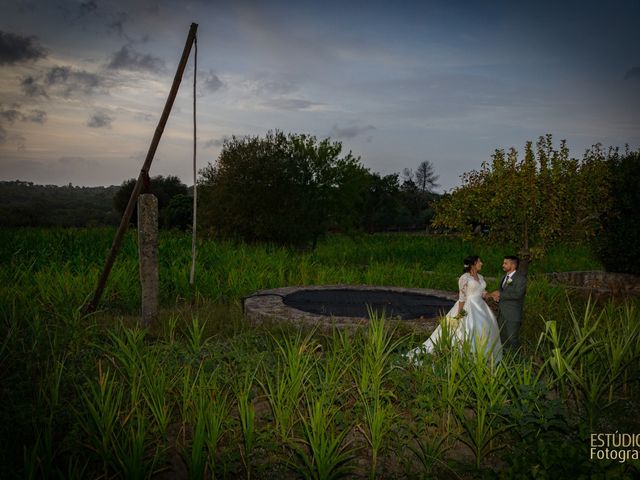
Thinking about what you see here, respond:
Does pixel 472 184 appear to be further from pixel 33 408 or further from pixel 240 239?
pixel 33 408

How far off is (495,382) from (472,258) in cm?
292

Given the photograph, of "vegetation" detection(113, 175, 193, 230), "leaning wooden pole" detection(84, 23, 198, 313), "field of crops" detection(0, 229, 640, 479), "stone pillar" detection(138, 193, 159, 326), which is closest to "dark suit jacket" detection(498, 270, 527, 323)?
"field of crops" detection(0, 229, 640, 479)

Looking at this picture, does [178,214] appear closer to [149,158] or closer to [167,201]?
[167,201]

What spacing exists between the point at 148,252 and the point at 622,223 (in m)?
12.9

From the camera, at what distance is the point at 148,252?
809 cm

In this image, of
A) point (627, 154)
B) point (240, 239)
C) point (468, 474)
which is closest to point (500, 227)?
point (627, 154)

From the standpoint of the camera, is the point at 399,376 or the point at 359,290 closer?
the point at 399,376

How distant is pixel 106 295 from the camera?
33.2 ft

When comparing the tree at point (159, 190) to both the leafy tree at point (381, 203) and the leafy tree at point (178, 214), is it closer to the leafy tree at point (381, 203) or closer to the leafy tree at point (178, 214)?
the leafy tree at point (178, 214)

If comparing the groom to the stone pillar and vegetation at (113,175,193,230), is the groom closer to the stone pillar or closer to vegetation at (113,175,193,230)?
the stone pillar

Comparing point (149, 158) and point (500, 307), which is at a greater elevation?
point (149, 158)

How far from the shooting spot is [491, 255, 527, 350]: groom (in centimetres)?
717

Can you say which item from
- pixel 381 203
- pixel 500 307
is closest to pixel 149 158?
pixel 500 307

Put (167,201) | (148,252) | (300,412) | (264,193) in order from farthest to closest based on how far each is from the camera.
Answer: (167,201) < (264,193) < (148,252) < (300,412)
